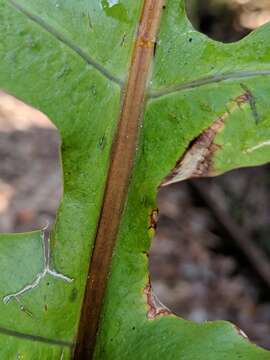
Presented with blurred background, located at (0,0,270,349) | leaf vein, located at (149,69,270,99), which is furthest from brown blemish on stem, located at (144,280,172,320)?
blurred background, located at (0,0,270,349)

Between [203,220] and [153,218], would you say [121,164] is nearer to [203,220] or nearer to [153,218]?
[153,218]

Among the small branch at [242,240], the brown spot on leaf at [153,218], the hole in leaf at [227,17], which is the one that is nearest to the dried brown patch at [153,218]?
the brown spot on leaf at [153,218]

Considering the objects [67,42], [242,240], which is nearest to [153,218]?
[67,42]

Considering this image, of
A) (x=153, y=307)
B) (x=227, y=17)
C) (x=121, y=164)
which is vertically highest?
(x=121, y=164)

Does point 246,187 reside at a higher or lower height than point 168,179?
lower

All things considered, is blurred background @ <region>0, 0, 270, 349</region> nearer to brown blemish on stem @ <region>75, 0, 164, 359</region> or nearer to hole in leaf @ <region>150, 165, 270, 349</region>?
hole in leaf @ <region>150, 165, 270, 349</region>

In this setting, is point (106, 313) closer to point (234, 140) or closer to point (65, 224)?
point (65, 224)

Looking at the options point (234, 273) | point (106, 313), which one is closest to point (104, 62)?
Answer: point (106, 313)

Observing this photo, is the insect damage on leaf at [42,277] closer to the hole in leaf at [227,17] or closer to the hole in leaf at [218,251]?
the hole in leaf at [218,251]
